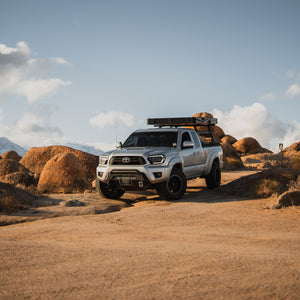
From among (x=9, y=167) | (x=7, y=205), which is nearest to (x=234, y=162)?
(x=9, y=167)

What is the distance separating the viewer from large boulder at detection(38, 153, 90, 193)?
14930 mm

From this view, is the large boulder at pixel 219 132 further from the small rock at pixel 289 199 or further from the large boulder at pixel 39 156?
the small rock at pixel 289 199

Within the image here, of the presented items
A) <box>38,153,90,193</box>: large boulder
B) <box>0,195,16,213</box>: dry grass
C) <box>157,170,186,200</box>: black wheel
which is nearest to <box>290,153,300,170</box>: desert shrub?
<box>157,170,186,200</box>: black wheel


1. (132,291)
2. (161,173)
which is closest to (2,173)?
(161,173)

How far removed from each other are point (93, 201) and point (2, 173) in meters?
7.63

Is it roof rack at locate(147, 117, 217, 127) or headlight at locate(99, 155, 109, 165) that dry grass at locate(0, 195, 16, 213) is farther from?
roof rack at locate(147, 117, 217, 127)

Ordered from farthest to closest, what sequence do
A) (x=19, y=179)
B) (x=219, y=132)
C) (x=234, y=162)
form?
(x=219, y=132)
(x=234, y=162)
(x=19, y=179)

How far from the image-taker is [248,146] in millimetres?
45906

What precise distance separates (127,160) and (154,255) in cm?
620

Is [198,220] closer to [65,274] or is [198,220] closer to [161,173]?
[161,173]

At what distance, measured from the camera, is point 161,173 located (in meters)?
11.1

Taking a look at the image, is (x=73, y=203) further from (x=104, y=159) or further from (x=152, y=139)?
(x=152, y=139)

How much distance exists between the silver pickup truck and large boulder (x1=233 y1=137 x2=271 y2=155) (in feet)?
107

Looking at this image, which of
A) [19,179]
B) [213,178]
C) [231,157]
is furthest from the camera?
[231,157]
